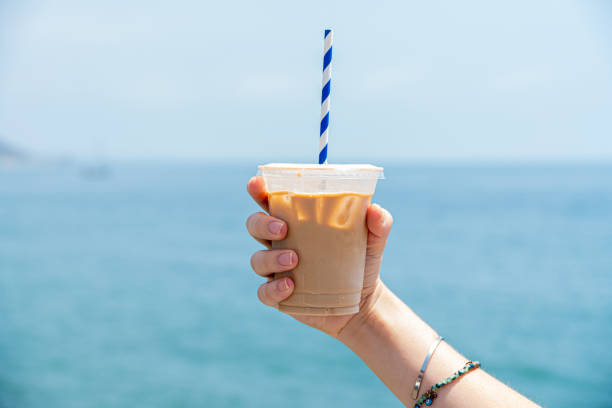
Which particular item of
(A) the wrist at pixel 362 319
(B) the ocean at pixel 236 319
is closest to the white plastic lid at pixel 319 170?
(A) the wrist at pixel 362 319

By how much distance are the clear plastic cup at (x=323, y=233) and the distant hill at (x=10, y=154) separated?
105 m

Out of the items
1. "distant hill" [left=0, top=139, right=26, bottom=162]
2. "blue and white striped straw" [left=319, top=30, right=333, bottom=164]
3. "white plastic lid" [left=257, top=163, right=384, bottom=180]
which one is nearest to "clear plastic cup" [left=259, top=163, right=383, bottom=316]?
"white plastic lid" [left=257, top=163, right=384, bottom=180]

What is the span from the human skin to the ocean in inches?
413

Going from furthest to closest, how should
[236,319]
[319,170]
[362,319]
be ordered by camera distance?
[236,319] < [362,319] < [319,170]

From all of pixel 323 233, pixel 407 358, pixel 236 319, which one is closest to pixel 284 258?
pixel 323 233

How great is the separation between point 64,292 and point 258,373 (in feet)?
29.9

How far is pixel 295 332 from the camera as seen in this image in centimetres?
1582

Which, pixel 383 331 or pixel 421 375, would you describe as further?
pixel 383 331

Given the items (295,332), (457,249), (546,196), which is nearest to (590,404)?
(295,332)

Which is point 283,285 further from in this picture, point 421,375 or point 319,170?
point 421,375

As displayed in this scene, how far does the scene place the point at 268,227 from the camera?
5.11ft

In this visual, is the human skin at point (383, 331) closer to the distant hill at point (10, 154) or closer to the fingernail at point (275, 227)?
the fingernail at point (275, 227)

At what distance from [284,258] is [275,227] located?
0.09 m

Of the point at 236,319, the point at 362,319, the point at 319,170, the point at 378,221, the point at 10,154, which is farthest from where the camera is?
the point at 10,154
